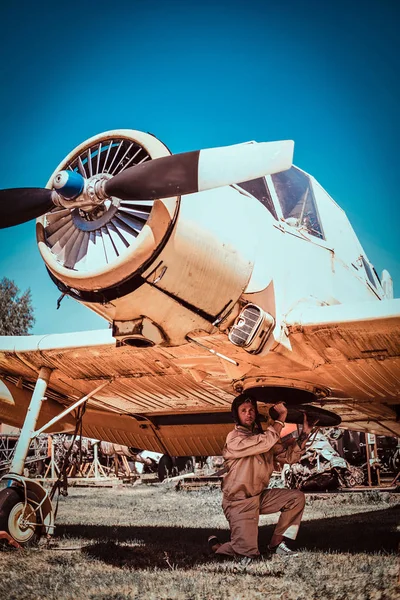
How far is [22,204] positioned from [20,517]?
3.26m

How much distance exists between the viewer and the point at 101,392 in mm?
7316

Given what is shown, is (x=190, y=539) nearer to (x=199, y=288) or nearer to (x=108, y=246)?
(x=199, y=288)

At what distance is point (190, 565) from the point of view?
4.64 m

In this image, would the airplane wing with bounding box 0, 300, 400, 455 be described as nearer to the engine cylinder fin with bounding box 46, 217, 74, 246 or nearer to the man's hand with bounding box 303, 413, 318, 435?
the man's hand with bounding box 303, 413, 318, 435

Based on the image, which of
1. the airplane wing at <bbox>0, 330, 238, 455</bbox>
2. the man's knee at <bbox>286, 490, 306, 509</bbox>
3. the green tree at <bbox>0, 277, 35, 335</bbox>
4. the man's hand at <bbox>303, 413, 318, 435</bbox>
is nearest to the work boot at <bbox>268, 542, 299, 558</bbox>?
the man's knee at <bbox>286, 490, 306, 509</bbox>

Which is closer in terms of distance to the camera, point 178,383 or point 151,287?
point 151,287

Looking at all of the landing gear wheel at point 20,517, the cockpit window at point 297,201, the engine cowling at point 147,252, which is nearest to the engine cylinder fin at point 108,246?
the engine cowling at point 147,252

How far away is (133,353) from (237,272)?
201cm

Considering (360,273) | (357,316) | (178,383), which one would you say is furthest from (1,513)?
(360,273)

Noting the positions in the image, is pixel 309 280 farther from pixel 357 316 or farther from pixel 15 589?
pixel 15 589

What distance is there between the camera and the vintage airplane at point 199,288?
12.5 feet

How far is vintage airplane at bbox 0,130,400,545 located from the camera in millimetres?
3795

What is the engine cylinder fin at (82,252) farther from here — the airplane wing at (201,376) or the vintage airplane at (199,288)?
the airplane wing at (201,376)

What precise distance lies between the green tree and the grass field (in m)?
8.75
